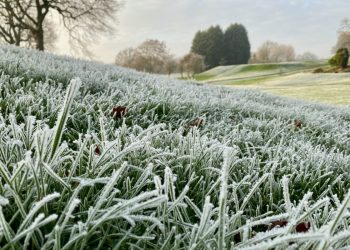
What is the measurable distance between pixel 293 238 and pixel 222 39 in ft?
337

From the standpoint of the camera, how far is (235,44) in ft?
332

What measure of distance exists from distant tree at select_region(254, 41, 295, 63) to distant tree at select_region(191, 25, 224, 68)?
1416 cm

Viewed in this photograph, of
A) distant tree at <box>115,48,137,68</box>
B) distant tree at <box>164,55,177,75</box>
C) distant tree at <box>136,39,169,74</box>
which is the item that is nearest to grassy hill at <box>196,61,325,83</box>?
distant tree at <box>164,55,177,75</box>

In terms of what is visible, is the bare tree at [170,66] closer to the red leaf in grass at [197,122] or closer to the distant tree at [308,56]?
the red leaf in grass at [197,122]

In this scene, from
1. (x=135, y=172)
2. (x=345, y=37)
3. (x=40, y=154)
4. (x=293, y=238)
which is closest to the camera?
(x=293, y=238)

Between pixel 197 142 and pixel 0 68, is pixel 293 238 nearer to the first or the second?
pixel 197 142

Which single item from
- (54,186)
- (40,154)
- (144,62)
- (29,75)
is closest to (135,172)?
(54,186)

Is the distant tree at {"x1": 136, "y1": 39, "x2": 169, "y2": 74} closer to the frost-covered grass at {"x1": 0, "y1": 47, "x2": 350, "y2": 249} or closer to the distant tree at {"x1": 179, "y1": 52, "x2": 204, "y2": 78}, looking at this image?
the distant tree at {"x1": 179, "y1": 52, "x2": 204, "y2": 78}

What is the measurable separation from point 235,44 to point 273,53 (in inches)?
960

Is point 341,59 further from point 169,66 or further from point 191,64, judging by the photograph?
point 169,66

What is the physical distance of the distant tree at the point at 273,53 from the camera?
110500 millimetres

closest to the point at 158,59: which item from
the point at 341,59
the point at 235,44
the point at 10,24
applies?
the point at 235,44

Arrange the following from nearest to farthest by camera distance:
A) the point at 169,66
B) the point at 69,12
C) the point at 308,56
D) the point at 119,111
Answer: the point at 119,111 < the point at 69,12 < the point at 169,66 < the point at 308,56

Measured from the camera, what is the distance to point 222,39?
328 feet
